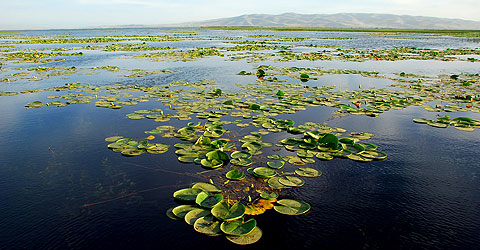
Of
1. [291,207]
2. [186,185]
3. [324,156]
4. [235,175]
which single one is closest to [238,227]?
[291,207]

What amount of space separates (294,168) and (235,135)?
1.94 meters

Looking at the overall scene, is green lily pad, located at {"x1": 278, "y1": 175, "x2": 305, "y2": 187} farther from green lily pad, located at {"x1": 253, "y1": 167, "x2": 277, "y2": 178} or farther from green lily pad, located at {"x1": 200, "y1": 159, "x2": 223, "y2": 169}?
green lily pad, located at {"x1": 200, "y1": 159, "x2": 223, "y2": 169}

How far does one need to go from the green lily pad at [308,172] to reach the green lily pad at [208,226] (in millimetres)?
1886

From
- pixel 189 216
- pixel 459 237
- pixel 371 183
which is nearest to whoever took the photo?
pixel 459 237

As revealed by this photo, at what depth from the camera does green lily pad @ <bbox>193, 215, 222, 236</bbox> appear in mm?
3430

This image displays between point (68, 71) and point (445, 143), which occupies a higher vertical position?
point (68, 71)

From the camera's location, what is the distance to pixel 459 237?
3.48m

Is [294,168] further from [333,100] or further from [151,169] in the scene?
[333,100]

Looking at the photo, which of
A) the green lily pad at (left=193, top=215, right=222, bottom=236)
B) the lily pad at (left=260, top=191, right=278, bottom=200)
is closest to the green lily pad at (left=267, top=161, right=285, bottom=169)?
the lily pad at (left=260, top=191, right=278, bottom=200)

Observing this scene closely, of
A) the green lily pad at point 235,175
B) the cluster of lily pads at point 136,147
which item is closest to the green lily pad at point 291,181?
the green lily pad at point 235,175

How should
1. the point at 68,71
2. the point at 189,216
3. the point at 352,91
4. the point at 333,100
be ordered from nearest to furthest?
the point at 189,216 → the point at 333,100 → the point at 352,91 → the point at 68,71

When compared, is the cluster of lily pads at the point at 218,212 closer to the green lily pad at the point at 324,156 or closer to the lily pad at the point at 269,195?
the lily pad at the point at 269,195

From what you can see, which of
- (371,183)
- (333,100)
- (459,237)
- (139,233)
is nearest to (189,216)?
(139,233)

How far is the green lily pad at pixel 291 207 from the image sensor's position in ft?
12.7
